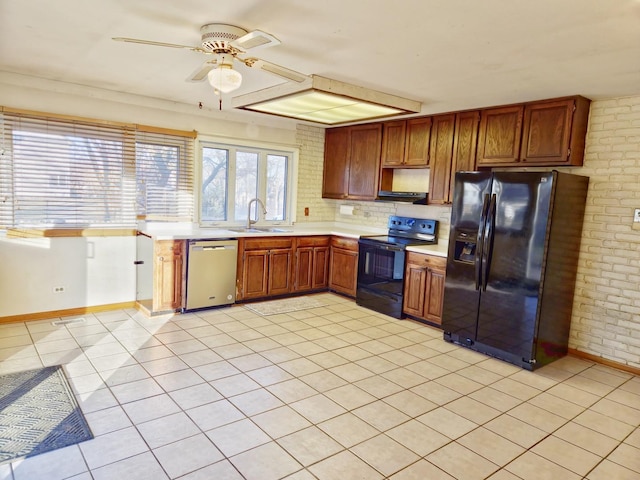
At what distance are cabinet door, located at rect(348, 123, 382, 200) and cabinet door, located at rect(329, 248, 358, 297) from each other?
805mm

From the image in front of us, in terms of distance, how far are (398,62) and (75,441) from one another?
313 cm

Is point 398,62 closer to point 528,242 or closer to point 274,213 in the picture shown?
point 528,242

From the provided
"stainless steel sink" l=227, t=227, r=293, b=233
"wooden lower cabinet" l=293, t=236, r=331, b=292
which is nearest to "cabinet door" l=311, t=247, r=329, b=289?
"wooden lower cabinet" l=293, t=236, r=331, b=292

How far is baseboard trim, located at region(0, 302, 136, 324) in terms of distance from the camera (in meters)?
4.08

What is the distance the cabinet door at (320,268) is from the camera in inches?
224

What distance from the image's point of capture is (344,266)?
221 inches

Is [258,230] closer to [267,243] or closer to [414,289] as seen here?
[267,243]

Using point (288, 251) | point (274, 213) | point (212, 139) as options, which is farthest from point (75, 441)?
point (274, 213)

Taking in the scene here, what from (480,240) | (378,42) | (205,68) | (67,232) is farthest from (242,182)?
(378,42)

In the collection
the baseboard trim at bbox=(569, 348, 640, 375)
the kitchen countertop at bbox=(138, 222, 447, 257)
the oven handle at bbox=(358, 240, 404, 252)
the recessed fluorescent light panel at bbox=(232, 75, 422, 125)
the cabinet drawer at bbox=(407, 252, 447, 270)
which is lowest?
the baseboard trim at bbox=(569, 348, 640, 375)

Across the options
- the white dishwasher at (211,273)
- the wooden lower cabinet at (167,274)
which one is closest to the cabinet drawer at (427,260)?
the white dishwasher at (211,273)

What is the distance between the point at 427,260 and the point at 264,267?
6.41 ft

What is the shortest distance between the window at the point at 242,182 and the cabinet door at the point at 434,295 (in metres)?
2.40

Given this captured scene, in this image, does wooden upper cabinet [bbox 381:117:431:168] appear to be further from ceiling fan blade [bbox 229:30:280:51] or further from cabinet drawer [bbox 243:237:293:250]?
ceiling fan blade [bbox 229:30:280:51]
